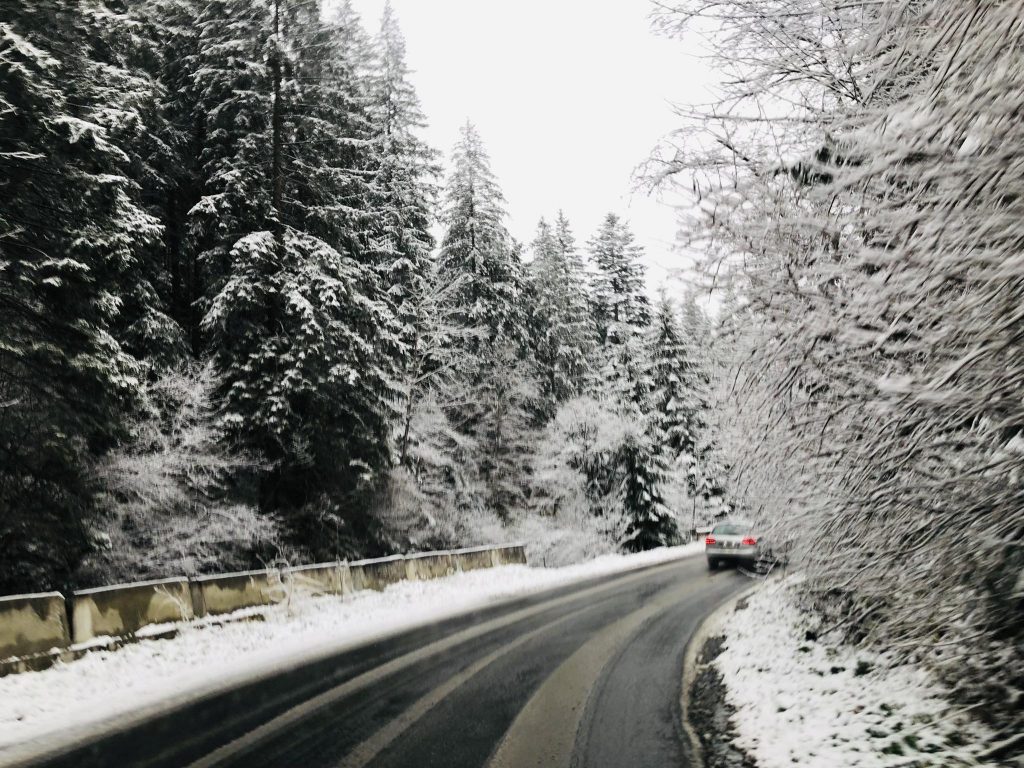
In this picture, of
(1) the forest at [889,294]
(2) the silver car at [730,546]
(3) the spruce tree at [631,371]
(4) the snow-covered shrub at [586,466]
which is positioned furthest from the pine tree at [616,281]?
(1) the forest at [889,294]

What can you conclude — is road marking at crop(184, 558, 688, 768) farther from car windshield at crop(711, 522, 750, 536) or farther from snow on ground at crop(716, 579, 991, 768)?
car windshield at crop(711, 522, 750, 536)

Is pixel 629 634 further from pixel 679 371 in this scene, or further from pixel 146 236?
pixel 679 371

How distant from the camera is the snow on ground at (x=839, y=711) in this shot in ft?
13.4

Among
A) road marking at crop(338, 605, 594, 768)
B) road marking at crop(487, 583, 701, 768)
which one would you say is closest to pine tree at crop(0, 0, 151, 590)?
road marking at crop(338, 605, 594, 768)

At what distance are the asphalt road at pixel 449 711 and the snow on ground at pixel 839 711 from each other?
76 cm

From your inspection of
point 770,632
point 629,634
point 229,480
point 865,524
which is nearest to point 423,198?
point 229,480

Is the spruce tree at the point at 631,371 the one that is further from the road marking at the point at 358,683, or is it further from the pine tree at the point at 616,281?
the road marking at the point at 358,683

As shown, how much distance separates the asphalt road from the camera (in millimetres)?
5031

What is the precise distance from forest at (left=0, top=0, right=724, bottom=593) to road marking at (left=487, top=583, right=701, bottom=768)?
369 cm

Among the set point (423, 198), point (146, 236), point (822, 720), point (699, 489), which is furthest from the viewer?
point (699, 489)

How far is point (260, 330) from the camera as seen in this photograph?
15719mm

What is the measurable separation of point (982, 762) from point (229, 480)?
15.3m

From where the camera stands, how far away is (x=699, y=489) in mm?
39594

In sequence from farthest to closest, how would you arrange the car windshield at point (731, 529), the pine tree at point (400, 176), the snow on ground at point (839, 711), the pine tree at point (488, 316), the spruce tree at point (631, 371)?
the spruce tree at point (631, 371), the pine tree at point (488, 316), the pine tree at point (400, 176), the car windshield at point (731, 529), the snow on ground at point (839, 711)
